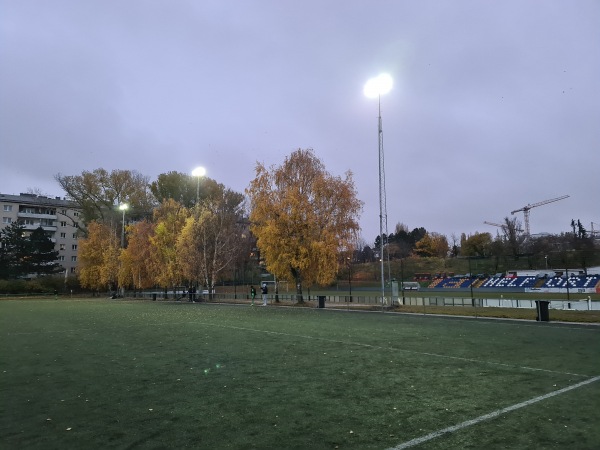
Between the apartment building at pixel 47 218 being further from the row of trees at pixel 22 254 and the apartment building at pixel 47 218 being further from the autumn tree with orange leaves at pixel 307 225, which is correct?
the autumn tree with orange leaves at pixel 307 225

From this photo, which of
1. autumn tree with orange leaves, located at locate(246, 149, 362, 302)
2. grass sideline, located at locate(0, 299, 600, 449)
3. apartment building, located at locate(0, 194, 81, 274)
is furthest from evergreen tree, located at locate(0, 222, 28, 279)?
grass sideline, located at locate(0, 299, 600, 449)

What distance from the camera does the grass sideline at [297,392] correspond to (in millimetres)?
5191

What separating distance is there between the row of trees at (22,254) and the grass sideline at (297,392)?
210 ft

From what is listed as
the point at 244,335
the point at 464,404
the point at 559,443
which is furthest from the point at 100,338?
the point at 559,443

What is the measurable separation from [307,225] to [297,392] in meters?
26.9

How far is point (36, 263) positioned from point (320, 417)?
3125 inches

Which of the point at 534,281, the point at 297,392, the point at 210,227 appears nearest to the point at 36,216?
the point at 210,227

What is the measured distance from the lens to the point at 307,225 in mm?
34000

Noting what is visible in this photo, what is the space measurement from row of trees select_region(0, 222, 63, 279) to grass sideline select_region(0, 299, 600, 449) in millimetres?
64097

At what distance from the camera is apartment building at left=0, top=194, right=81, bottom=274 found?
87.2m

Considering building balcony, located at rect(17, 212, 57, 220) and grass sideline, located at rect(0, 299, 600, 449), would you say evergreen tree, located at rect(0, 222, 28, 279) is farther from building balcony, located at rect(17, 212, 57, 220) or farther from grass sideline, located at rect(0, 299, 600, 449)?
grass sideline, located at rect(0, 299, 600, 449)

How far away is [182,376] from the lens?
8578 mm

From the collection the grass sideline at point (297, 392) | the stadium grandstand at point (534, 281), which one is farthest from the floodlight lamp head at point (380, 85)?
the stadium grandstand at point (534, 281)

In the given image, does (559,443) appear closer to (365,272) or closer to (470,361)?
(470,361)
